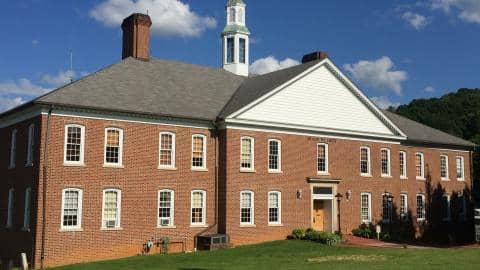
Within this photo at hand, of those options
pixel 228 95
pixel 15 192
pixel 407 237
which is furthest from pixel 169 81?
pixel 407 237

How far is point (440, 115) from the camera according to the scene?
9381 centimetres

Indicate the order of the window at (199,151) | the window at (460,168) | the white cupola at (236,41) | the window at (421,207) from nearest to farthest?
the window at (199,151) < the window at (421,207) < the white cupola at (236,41) < the window at (460,168)

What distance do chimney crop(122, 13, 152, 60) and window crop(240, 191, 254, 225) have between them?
10271 mm

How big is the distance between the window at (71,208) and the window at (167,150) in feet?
15.4

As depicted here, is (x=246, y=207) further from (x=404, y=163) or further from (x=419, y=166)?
(x=419, y=166)

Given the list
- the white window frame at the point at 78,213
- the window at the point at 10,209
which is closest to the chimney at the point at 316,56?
the white window frame at the point at 78,213

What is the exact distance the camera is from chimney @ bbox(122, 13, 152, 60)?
34.3 m

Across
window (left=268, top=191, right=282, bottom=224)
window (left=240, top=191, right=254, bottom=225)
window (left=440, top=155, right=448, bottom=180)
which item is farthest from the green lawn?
window (left=440, top=155, right=448, bottom=180)

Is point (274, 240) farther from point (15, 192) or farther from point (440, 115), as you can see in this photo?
point (440, 115)

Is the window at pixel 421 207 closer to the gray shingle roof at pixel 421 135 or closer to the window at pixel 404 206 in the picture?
the window at pixel 404 206

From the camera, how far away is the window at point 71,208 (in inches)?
1043

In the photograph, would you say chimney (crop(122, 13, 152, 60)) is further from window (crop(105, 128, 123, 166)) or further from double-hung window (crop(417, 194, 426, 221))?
double-hung window (crop(417, 194, 426, 221))

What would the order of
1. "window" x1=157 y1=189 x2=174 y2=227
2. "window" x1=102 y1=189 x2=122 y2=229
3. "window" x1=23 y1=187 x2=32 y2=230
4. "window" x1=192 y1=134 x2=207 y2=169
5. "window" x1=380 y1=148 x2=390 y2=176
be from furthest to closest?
"window" x1=380 y1=148 x2=390 y2=176, "window" x1=192 y1=134 x2=207 y2=169, "window" x1=157 y1=189 x2=174 y2=227, "window" x1=102 y1=189 x2=122 y2=229, "window" x1=23 y1=187 x2=32 y2=230

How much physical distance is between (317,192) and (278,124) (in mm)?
5045
